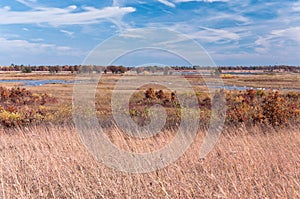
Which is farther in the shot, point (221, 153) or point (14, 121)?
point (14, 121)

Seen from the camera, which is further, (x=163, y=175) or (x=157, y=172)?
(x=157, y=172)

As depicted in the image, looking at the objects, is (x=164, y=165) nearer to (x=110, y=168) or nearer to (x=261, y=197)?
(x=110, y=168)

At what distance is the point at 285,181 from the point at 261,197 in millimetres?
754

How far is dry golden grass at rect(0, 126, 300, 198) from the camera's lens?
3.76 meters

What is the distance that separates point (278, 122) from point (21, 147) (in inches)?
292

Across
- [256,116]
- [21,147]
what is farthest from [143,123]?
[21,147]

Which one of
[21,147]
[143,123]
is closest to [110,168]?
[21,147]

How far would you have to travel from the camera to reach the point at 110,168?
4.77m

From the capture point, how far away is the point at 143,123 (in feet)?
32.5

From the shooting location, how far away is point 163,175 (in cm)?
442

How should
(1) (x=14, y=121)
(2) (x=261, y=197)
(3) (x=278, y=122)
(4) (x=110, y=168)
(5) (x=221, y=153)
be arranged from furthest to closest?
1. (1) (x=14, y=121)
2. (3) (x=278, y=122)
3. (5) (x=221, y=153)
4. (4) (x=110, y=168)
5. (2) (x=261, y=197)

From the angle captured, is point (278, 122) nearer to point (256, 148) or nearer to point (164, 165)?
point (256, 148)

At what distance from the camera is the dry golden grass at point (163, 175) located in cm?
376

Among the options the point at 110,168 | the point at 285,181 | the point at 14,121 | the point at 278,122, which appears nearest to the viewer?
the point at 285,181
